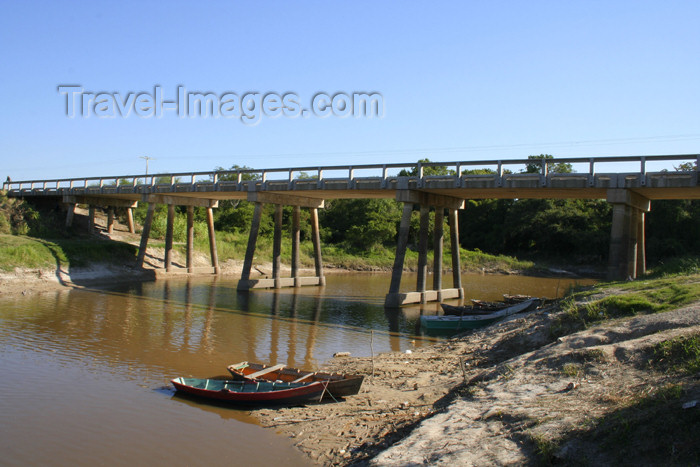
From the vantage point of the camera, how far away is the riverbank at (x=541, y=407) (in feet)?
24.4

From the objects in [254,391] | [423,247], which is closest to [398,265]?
[423,247]

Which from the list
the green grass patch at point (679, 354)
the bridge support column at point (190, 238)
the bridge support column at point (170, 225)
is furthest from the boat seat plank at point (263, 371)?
the bridge support column at point (190, 238)

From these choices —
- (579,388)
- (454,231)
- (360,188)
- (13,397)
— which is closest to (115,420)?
(13,397)

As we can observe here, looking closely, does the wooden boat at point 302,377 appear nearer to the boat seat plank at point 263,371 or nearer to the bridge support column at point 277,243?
the boat seat plank at point 263,371

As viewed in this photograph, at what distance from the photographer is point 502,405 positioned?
31.7 ft

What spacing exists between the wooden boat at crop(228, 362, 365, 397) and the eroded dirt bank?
0.31 meters

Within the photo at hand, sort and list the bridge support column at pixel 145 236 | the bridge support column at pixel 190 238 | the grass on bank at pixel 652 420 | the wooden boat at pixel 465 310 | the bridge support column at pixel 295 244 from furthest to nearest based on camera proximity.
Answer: the bridge support column at pixel 190 238 < the bridge support column at pixel 145 236 < the bridge support column at pixel 295 244 < the wooden boat at pixel 465 310 < the grass on bank at pixel 652 420

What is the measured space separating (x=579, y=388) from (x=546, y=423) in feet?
5.72

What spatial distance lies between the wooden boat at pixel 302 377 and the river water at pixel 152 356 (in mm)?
1319

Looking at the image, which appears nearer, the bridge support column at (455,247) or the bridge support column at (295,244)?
the bridge support column at (455,247)

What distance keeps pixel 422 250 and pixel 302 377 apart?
18061 millimetres

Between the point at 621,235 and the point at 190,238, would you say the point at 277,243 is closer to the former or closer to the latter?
the point at 190,238

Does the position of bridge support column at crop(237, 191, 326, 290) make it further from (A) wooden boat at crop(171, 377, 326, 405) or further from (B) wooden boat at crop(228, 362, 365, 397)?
(A) wooden boat at crop(171, 377, 326, 405)

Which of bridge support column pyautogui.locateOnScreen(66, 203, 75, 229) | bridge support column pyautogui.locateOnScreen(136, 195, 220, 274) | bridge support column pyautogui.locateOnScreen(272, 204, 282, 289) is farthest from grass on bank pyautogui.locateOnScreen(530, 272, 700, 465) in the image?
bridge support column pyautogui.locateOnScreen(66, 203, 75, 229)
